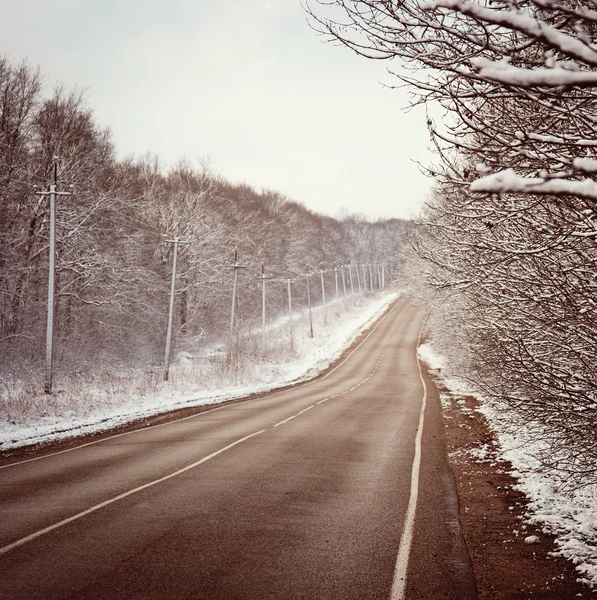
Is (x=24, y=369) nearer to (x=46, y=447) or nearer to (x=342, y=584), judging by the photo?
(x=46, y=447)

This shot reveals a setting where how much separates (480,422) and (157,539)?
12.0 metres

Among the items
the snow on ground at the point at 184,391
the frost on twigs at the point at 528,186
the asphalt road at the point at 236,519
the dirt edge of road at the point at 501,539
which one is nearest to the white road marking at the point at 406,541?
the asphalt road at the point at 236,519

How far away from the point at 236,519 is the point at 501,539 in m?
3.29

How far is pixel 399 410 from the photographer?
19.1 m

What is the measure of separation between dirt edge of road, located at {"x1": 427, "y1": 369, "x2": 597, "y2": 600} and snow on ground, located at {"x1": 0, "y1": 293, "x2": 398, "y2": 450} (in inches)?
391

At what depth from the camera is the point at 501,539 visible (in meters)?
6.43

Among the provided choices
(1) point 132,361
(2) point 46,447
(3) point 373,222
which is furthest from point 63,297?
(3) point 373,222

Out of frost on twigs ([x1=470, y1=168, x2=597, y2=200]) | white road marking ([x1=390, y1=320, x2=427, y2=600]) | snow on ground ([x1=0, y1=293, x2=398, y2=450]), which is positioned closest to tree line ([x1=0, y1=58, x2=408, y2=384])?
snow on ground ([x1=0, y1=293, x2=398, y2=450])

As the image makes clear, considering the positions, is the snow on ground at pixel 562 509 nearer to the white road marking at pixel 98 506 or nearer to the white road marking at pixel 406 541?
the white road marking at pixel 406 541

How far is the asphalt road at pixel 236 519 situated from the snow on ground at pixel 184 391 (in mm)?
2245

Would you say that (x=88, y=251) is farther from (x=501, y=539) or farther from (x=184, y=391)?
(x=501, y=539)

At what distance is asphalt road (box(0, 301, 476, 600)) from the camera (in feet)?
16.2

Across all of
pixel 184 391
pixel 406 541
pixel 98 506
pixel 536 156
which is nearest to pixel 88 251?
pixel 184 391

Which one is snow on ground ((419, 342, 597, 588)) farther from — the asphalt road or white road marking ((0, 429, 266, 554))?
white road marking ((0, 429, 266, 554))
